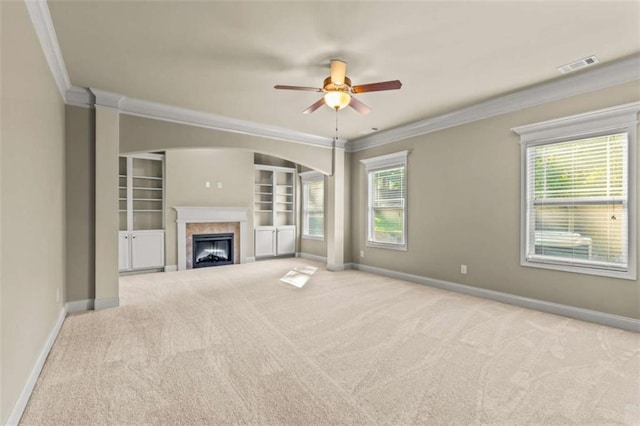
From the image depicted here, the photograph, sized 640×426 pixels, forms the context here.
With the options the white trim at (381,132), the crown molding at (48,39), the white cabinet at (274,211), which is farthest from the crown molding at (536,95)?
the crown molding at (48,39)

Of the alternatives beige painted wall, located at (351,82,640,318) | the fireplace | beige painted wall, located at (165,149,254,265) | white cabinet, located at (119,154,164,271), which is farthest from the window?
white cabinet, located at (119,154,164,271)

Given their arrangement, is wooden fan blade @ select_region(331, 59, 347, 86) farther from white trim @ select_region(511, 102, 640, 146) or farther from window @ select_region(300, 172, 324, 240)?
window @ select_region(300, 172, 324, 240)

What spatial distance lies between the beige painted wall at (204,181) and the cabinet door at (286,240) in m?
0.87

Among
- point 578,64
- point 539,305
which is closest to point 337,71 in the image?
point 578,64

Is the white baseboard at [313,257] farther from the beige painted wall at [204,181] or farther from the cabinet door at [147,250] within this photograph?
the cabinet door at [147,250]

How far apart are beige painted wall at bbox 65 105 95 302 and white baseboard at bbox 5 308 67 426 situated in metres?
0.83

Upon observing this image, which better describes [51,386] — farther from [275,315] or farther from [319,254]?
[319,254]

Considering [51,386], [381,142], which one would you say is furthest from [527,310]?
[51,386]

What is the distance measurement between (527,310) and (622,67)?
9.55ft

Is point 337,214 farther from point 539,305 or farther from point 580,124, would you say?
point 580,124

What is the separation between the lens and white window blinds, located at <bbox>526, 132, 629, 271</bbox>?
344cm

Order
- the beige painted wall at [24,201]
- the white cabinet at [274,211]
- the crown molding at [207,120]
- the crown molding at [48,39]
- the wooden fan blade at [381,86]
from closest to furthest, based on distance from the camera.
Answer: the beige painted wall at [24,201]
the crown molding at [48,39]
the wooden fan blade at [381,86]
the crown molding at [207,120]
the white cabinet at [274,211]

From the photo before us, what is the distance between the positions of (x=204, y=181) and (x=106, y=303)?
368 cm

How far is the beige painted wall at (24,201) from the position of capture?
70.2 inches
